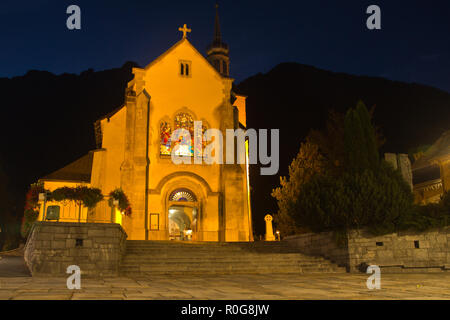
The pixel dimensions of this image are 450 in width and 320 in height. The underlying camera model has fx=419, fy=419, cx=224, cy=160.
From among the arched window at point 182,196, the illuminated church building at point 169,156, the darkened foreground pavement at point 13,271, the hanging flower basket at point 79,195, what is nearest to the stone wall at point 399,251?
the hanging flower basket at point 79,195

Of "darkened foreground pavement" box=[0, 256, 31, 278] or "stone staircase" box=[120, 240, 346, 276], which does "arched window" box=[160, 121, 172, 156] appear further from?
"darkened foreground pavement" box=[0, 256, 31, 278]

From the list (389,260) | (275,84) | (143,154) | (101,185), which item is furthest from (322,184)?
(275,84)

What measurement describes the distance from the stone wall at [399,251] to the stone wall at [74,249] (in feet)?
24.5

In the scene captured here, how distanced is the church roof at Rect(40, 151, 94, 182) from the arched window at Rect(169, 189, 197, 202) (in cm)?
592

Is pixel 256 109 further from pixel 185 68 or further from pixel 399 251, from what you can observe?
pixel 399 251

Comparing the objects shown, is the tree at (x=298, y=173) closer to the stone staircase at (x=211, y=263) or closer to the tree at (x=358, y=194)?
the tree at (x=358, y=194)

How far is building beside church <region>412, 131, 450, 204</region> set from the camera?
80.1 ft

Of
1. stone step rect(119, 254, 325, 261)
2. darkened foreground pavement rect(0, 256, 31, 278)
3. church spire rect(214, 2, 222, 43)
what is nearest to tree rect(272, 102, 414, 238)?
stone step rect(119, 254, 325, 261)

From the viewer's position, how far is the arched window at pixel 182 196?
23.7 meters

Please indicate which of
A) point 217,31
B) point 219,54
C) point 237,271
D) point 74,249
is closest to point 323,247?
point 237,271

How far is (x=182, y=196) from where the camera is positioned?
2391 centimetres

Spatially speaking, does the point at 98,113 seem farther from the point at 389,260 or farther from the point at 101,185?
the point at 389,260

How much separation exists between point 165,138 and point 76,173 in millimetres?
7159

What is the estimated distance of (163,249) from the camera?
16.2 m
